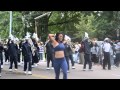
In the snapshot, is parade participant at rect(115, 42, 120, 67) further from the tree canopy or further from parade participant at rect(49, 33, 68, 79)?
parade participant at rect(49, 33, 68, 79)

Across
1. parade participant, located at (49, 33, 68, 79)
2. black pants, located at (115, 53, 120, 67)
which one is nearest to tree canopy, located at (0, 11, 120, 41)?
black pants, located at (115, 53, 120, 67)

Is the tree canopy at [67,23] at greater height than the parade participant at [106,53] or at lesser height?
greater

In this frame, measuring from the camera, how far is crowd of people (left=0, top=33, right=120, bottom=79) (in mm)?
10850

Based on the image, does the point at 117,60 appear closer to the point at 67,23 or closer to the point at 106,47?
the point at 106,47

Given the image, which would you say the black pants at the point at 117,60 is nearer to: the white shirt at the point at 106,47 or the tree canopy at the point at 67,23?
the tree canopy at the point at 67,23

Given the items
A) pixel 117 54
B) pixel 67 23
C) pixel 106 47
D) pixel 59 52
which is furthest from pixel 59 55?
pixel 117 54

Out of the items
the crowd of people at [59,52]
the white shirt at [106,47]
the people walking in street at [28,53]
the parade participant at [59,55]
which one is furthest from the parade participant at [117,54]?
the parade participant at [59,55]

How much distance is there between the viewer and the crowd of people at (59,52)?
10850 mm

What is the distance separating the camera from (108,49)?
1772cm

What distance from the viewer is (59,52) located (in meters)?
10.8

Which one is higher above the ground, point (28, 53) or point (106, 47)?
point (106, 47)

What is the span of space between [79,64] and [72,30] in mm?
3097
